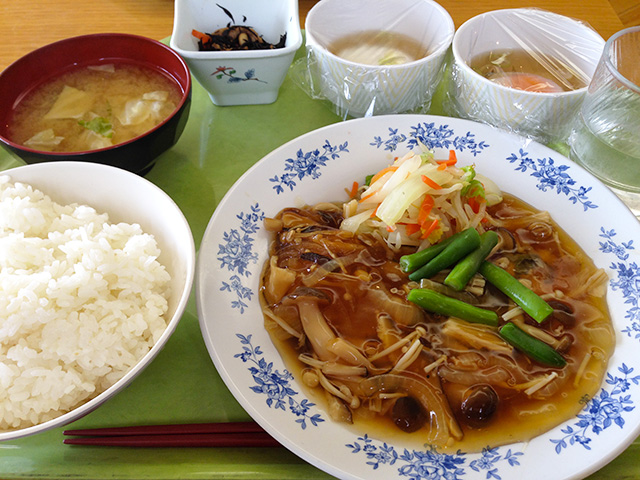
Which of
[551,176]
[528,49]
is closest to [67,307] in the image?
[551,176]

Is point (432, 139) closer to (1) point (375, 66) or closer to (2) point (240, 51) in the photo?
(1) point (375, 66)

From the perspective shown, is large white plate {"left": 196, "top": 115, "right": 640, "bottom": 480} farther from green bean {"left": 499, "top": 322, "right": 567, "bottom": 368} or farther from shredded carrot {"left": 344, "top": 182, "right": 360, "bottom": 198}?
green bean {"left": 499, "top": 322, "right": 567, "bottom": 368}

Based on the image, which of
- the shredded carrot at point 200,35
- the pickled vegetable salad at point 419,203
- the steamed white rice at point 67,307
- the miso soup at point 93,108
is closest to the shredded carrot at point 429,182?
the pickled vegetable salad at point 419,203

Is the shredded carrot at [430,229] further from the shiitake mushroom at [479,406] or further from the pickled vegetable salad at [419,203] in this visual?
the shiitake mushroom at [479,406]

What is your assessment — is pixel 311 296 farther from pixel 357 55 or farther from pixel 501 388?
pixel 357 55

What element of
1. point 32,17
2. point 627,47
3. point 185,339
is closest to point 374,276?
point 185,339

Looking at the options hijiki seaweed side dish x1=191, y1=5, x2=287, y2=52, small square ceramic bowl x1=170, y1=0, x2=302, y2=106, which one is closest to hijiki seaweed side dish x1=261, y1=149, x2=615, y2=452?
small square ceramic bowl x1=170, y1=0, x2=302, y2=106
